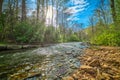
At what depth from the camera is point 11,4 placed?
56.6 feet

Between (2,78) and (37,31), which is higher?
(37,31)

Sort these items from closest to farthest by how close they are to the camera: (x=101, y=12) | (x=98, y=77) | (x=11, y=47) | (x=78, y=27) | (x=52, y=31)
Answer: (x=98, y=77), (x=11, y=47), (x=101, y=12), (x=52, y=31), (x=78, y=27)

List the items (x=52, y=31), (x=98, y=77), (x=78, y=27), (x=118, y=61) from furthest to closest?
(x=78, y=27), (x=52, y=31), (x=118, y=61), (x=98, y=77)

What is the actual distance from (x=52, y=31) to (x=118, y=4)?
2209 cm

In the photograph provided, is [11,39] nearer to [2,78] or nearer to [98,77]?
[2,78]

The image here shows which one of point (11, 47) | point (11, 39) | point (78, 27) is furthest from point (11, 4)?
point (78, 27)

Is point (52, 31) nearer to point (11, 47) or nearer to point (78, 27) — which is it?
point (11, 47)

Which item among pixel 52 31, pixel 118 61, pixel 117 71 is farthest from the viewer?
pixel 52 31

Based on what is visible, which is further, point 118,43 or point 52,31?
point 52,31

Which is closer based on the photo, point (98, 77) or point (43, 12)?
point (98, 77)

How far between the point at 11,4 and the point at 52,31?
1365cm

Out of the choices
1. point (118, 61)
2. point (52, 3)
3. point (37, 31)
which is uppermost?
point (52, 3)

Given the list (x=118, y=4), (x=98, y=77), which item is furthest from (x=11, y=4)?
(x=98, y=77)

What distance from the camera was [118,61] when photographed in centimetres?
387
